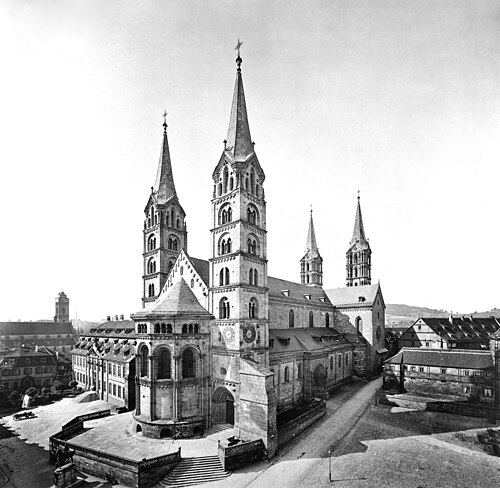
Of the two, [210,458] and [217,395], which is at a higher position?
[217,395]

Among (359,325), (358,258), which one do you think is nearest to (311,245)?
(358,258)

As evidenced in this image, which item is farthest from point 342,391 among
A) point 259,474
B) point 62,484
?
point 62,484

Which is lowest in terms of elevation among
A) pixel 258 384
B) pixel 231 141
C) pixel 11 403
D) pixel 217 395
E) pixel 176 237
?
pixel 11 403

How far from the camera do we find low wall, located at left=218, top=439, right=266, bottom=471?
27.4 meters

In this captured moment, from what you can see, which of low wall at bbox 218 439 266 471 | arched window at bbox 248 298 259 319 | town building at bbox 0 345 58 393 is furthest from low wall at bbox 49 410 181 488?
town building at bbox 0 345 58 393

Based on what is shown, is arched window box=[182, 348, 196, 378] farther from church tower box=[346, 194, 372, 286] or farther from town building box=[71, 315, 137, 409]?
church tower box=[346, 194, 372, 286]

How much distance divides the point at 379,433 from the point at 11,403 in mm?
51723

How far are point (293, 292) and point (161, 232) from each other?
79.2 feet

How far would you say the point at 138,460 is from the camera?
26.4m

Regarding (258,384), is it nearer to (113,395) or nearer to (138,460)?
(138,460)

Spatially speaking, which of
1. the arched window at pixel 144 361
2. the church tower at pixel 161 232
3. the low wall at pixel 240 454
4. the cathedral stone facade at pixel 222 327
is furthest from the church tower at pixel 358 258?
the arched window at pixel 144 361

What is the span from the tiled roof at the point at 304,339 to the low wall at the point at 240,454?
492 inches

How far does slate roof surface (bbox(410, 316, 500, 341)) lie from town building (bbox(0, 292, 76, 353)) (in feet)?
295

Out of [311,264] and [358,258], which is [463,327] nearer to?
[358,258]
